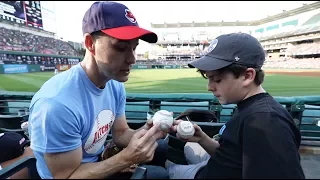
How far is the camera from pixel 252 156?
91 cm

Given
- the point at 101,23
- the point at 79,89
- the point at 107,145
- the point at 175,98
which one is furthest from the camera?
the point at 175,98

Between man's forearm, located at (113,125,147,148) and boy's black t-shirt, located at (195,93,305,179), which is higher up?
boy's black t-shirt, located at (195,93,305,179)

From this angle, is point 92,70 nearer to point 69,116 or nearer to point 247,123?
point 69,116

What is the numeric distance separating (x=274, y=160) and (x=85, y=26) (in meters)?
1.31

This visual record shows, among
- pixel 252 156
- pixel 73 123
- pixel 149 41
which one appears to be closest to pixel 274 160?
pixel 252 156

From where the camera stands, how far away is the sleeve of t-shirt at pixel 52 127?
121cm

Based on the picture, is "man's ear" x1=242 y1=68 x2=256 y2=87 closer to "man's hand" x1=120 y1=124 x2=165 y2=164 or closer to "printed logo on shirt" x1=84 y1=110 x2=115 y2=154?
"man's hand" x1=120 y1=124 x2=165 y2=164

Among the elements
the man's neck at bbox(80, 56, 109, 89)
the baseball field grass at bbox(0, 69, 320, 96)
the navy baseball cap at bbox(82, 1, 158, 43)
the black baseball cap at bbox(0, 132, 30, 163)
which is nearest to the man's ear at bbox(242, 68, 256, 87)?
the navy baseball cap at bbox(82, 1, 158, 43)

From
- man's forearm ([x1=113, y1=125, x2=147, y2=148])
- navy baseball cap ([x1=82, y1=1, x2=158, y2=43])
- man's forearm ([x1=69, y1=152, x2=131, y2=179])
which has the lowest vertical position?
man's forearm ([x1=113, y1=125, x2=147, y2=148])

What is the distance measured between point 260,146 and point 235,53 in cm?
54

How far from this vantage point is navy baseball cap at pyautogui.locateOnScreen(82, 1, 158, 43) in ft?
4.39

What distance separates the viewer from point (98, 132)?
155cm

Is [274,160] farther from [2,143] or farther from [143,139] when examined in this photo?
[2,143]

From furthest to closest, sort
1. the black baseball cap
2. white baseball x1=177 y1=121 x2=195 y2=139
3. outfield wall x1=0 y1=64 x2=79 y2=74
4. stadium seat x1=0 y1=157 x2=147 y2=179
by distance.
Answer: outfield wall x1=0 y1=64 x2=79 y2=74 → the black baseball cap → white baseball x1=177 y1=121 x2=195 y2=139 → stadium seat x1=0 y1=157 x2=147 y2=179
